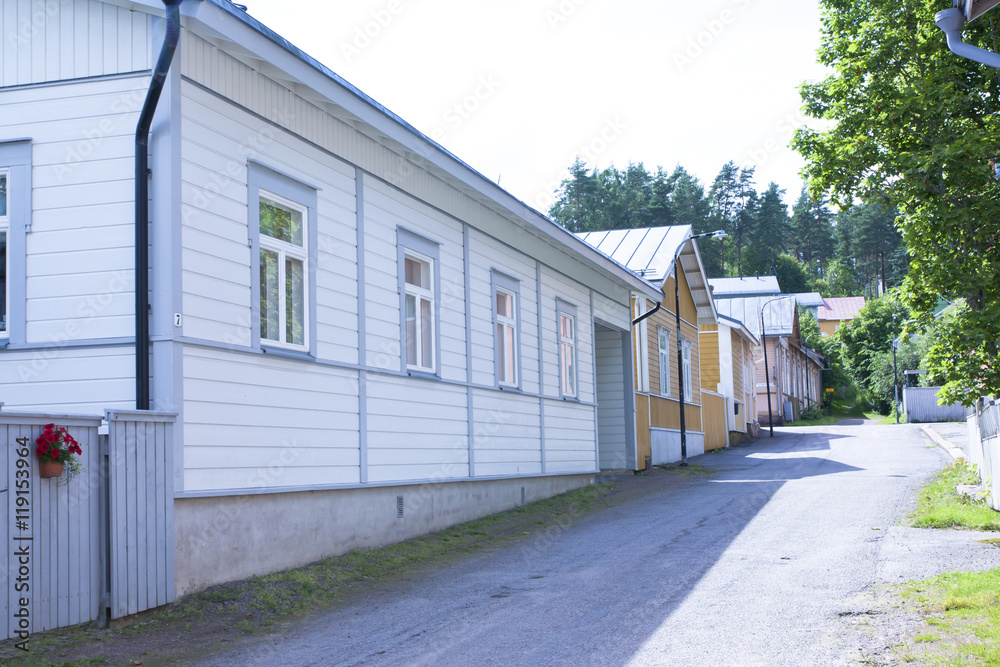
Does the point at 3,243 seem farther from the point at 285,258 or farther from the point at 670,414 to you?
the point at 670,414

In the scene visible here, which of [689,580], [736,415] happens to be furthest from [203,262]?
[736,415]

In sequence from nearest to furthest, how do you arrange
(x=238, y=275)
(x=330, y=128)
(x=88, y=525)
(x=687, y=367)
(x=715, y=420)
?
(x=88, y=525), (x=238, y=275), (x=330, y=128), (x=687, y=367), (x=715, y=420)

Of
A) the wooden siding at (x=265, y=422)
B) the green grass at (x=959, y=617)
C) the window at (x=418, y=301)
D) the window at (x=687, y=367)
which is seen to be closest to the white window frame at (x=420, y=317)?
the window at (x=418, y=301)

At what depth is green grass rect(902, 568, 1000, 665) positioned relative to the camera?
594cm

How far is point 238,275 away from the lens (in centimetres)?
901

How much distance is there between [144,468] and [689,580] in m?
4.96

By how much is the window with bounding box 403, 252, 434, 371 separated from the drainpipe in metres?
4.55

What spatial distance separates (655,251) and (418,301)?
16.0 metres

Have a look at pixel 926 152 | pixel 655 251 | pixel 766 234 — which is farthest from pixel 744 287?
pixel 926 152

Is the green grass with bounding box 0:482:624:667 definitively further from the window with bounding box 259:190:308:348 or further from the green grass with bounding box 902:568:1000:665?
the green grass with bounding box 902:568:1000:665

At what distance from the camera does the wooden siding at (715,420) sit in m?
34.3

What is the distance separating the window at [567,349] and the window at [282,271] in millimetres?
8922

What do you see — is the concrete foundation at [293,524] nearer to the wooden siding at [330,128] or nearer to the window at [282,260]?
the window at [282,260]

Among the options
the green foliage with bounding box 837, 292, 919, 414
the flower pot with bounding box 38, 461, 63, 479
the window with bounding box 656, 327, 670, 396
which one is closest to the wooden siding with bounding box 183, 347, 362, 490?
the flower pot with bounding box 38, 461, 63, 479
